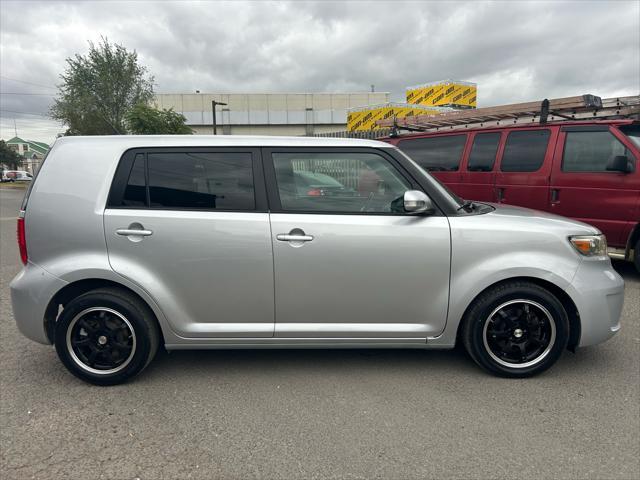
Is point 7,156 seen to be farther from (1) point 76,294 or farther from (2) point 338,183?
(2) point 338,183

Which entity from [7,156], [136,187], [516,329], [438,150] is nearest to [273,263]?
[136,187]

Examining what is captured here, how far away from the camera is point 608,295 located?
2.99 meters

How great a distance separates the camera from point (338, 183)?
311 cm

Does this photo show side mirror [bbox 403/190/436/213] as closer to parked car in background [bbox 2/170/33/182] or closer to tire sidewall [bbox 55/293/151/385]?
tire sidewall [bbox 55/293/151/385]

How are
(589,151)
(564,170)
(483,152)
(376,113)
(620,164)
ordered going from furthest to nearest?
(376,113) < (483,152) < (564,170) < (589,151) < (620,164)

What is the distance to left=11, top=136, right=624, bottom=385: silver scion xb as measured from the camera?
2.90m

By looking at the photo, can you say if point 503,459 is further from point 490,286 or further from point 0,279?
point 0,279

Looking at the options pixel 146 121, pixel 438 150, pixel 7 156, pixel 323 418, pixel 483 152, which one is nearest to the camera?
pixel 323 418

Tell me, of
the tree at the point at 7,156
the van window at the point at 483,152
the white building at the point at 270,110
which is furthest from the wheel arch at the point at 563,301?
the tree at the point at 7,156

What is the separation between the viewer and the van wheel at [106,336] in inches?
115

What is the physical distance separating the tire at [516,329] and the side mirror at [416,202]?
779 mm

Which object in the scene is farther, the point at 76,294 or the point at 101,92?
the point at 101,92

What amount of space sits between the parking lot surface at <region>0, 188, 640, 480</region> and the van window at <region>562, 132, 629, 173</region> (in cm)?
293

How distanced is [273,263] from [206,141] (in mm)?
1060
